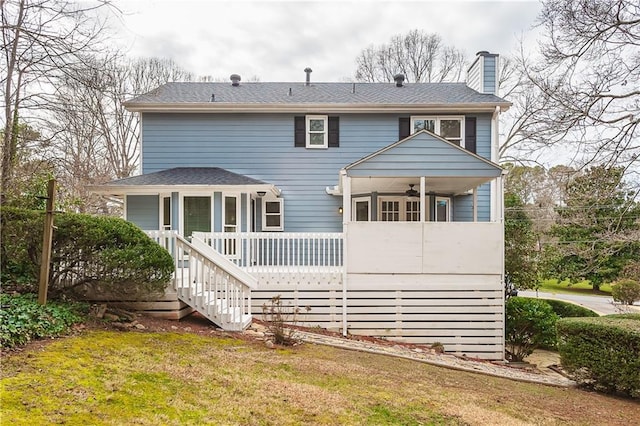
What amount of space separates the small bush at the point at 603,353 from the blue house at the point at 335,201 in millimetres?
1673

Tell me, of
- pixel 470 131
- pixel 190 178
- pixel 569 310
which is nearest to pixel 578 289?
pixel 569 310

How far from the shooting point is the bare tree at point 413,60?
24109 mm

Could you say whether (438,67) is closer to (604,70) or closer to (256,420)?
(604,70)

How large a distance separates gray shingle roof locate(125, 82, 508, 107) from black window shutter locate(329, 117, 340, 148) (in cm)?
58

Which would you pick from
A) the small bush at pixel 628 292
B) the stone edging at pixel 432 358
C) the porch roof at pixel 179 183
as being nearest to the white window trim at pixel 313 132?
the porch roof at pixel 179 183

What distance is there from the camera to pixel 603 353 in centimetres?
611

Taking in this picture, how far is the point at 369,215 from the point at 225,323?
18.9 ft

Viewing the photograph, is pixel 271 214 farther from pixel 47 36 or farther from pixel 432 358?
pixel 47 36

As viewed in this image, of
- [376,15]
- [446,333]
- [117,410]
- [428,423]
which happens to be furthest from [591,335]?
[376,15]

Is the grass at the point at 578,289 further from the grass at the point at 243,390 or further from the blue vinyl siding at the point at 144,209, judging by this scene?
the blue vinyl siding at the point at 144,209

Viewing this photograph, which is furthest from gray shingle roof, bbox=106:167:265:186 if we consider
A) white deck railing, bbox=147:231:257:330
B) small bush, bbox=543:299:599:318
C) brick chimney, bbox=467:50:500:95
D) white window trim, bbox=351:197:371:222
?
small bush, bbox=543:299:599:318

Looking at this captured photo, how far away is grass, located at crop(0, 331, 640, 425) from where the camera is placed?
3254mm

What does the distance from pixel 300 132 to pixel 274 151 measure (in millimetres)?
1004

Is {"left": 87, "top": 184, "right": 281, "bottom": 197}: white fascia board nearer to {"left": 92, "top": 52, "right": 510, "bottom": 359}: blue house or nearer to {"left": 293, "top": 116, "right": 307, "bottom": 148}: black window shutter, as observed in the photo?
{"left": 92, "top": 52, "right": 510, "bottom": 359}: blue house
